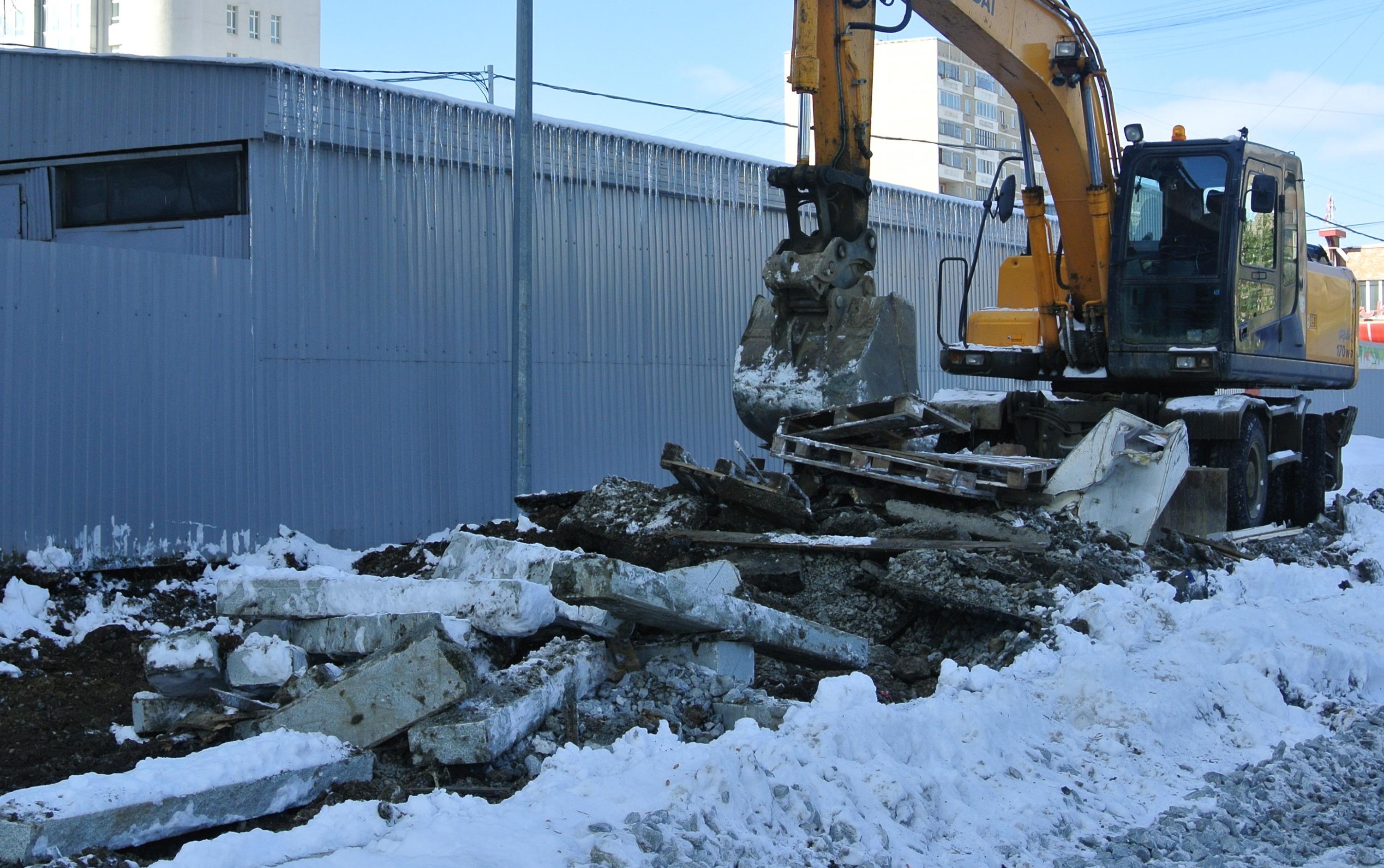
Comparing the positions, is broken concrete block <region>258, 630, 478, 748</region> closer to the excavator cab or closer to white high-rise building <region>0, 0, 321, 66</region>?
the excavator cab

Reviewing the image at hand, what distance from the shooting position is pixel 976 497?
8984 mm

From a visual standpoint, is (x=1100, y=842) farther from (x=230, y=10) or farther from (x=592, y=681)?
(x=230, y=10)

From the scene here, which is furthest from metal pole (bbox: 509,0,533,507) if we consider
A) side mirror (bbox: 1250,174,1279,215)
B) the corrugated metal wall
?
side mirror (bbox: 1250,174,1279,215)

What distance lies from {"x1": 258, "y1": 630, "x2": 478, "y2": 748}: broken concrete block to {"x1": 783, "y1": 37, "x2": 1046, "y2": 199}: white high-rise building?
75876 millimetres

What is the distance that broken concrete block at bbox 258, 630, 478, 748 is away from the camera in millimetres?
5109

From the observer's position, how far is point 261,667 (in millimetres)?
5703

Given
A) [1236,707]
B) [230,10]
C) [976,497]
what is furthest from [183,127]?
[230,10]

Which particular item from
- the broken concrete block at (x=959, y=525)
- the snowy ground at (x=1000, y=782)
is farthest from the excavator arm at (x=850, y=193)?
the snowy ground at (x=1000, y=782)

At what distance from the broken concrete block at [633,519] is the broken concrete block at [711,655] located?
246 centimetres

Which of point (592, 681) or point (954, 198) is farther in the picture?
point (954, 198)

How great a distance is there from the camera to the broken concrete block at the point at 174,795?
395cm

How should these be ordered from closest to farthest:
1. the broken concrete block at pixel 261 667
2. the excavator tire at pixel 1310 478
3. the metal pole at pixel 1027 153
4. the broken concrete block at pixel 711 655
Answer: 1. the broken concrete block at pixel 261 667
2. the broken concrete block at pixel 711 655
3. the metal pole at pixel 1027 153
4. the excavator tire at pixel 1310 478

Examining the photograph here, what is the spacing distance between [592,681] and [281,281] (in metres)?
6.19

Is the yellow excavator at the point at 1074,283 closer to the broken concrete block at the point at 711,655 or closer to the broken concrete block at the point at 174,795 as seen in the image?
the broken concrete block at the point at 711,655
